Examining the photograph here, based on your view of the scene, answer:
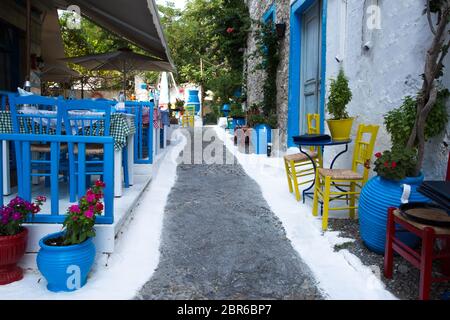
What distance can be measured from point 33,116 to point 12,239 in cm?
119

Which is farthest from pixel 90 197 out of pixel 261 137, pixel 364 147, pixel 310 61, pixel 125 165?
pixel 261 137

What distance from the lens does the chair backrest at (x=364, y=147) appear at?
3568 mm

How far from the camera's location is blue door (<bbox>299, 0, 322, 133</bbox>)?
632 cm

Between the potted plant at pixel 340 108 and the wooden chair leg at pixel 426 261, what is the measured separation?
2328 millimetres

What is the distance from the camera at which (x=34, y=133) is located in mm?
3336

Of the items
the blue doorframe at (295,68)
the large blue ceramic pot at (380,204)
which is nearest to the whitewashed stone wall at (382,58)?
the large blue ceramic pot at (380,204)

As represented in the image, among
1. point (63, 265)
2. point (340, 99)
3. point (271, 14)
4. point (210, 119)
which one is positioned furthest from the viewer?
point (210, 119)

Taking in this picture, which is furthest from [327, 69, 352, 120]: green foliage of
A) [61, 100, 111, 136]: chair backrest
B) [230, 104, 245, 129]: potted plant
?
[230, 104, 245, 129]: potted plant

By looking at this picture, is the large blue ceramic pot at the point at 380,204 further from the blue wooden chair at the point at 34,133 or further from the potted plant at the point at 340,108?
the blue wooden chair at the point at 34,133

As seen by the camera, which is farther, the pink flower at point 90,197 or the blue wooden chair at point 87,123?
the blue wooden chair at point 87,123

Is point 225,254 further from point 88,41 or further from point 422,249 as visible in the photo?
point 88,41
